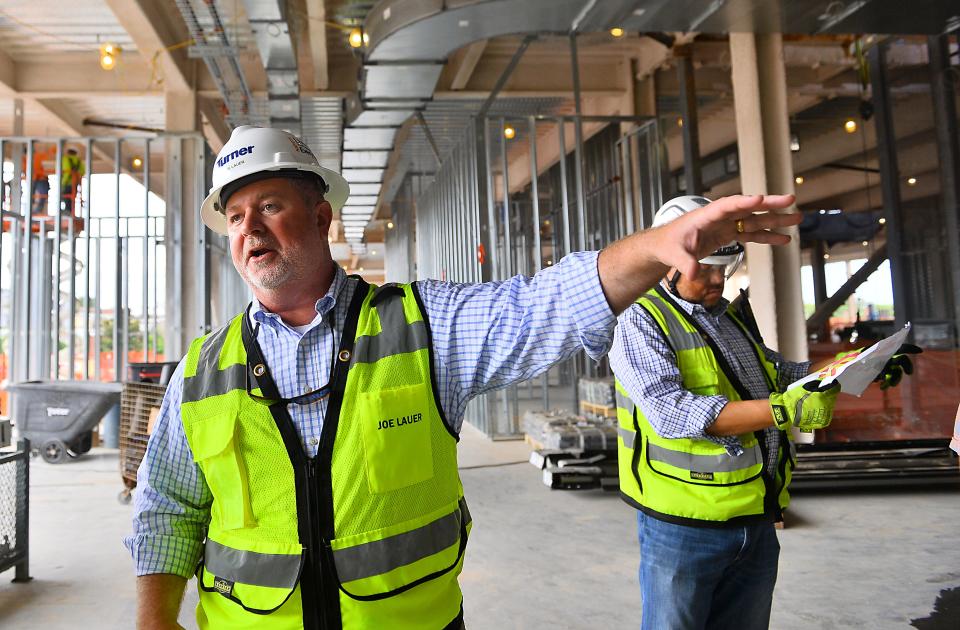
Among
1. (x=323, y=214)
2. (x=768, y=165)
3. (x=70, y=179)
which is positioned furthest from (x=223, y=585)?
(x=70, y=179)

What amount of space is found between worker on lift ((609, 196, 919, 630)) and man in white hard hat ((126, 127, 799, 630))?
2.65ft

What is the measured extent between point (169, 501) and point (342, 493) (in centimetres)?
49

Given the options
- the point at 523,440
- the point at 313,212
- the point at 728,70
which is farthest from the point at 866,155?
the point at 313,212

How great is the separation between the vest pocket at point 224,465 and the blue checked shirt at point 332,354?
108 mm

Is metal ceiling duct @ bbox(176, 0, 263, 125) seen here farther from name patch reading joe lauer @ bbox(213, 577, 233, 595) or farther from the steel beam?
the steel beam

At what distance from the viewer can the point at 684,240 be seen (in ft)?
4.12

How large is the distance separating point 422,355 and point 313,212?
1.67 feet

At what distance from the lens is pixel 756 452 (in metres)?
2.33

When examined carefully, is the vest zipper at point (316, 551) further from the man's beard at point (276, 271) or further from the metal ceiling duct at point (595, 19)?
the metal ceiling duct at point (595, 19)

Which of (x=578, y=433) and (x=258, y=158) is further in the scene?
(x=578, y=433)

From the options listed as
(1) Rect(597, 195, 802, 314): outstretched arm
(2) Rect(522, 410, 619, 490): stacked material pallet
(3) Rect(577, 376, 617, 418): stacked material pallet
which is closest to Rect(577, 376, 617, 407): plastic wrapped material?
(3) Rect(577, 376, 617, 418): stacked material pallet

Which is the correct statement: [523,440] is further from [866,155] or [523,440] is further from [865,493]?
[866,155]

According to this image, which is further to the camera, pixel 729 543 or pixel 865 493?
pixel 865 493

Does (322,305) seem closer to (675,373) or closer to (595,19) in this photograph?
(675,373)
